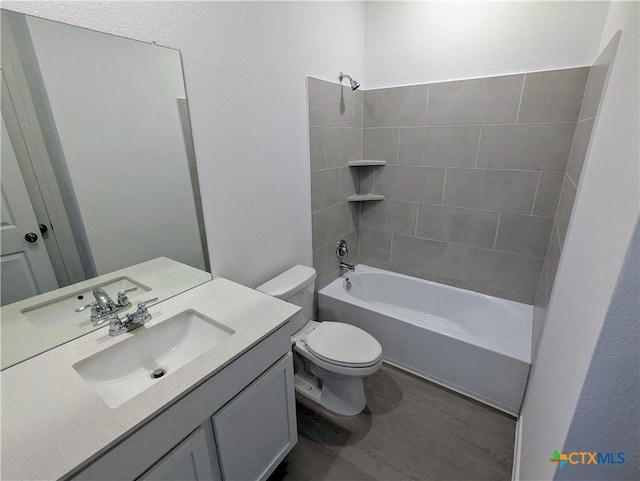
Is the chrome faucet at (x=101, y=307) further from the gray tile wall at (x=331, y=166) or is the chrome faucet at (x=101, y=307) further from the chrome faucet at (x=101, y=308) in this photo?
the gray tile wall at (x=331, y=166)

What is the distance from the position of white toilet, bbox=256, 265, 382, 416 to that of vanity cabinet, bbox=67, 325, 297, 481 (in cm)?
36

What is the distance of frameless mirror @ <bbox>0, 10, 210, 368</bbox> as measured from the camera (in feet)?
2.93

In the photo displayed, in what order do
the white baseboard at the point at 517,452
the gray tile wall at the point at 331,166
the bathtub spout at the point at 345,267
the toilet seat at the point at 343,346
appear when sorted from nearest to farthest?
the white baseboard at the point at 517,452 < the toilet seat at the point at 343,346 < the gray tile wall at the point at 331,166 < the bathtub spout at the point at 345,267

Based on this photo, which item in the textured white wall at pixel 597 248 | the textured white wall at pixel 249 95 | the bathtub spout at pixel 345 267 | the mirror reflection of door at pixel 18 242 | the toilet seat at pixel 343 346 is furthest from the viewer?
the bathtub spout at pixel 345 267

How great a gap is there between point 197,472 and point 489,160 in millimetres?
2210

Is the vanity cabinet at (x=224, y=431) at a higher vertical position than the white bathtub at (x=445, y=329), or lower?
higher

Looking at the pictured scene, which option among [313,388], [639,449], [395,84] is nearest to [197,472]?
[313,388]

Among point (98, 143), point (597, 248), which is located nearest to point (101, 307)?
point (98, 143)

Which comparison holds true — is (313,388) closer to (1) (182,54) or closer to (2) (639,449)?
(2) (639,449)

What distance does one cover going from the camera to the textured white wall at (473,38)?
5.19ft

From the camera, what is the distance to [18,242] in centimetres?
91

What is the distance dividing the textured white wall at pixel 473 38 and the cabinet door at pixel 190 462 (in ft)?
7.66

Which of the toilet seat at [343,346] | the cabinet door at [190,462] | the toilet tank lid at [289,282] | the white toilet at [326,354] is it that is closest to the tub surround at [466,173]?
the toilet tank lid at [289,282]

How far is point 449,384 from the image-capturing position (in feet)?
6.17
